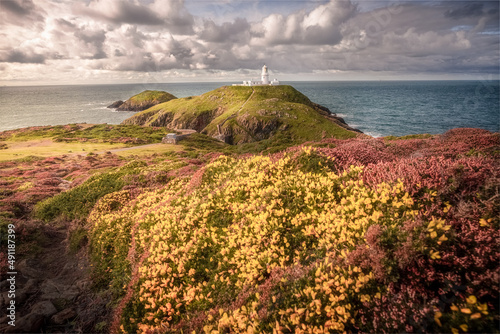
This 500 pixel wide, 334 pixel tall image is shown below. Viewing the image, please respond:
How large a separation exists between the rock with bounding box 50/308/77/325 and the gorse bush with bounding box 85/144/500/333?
4.98ft

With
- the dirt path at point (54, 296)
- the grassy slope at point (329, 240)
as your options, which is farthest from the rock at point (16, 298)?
the grassy slope at point (329, 240)

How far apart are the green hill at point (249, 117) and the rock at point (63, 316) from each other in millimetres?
66157

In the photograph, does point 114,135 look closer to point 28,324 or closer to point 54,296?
point 54,296

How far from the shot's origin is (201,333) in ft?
21.1

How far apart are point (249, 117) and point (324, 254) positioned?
103 m

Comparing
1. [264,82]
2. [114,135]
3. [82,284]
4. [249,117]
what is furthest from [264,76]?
[82,284]

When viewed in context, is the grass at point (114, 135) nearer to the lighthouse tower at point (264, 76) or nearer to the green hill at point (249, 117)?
the green hill at point (249, 117)

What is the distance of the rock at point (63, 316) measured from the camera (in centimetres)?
855

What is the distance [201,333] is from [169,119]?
14770cm

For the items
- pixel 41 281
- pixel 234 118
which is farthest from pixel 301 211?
pixel 234 118

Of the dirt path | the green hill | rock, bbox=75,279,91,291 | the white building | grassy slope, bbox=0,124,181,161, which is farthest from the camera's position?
the white building

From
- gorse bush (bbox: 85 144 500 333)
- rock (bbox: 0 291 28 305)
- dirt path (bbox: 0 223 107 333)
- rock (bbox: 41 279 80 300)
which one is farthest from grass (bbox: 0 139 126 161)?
gorse bush (bbox: 85 144 500 333)

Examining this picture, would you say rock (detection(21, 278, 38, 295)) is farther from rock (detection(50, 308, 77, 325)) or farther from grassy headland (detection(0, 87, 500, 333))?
rock (detection(50, 308, 77, 325))

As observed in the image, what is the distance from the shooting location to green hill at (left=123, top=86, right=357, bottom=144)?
95.4m
